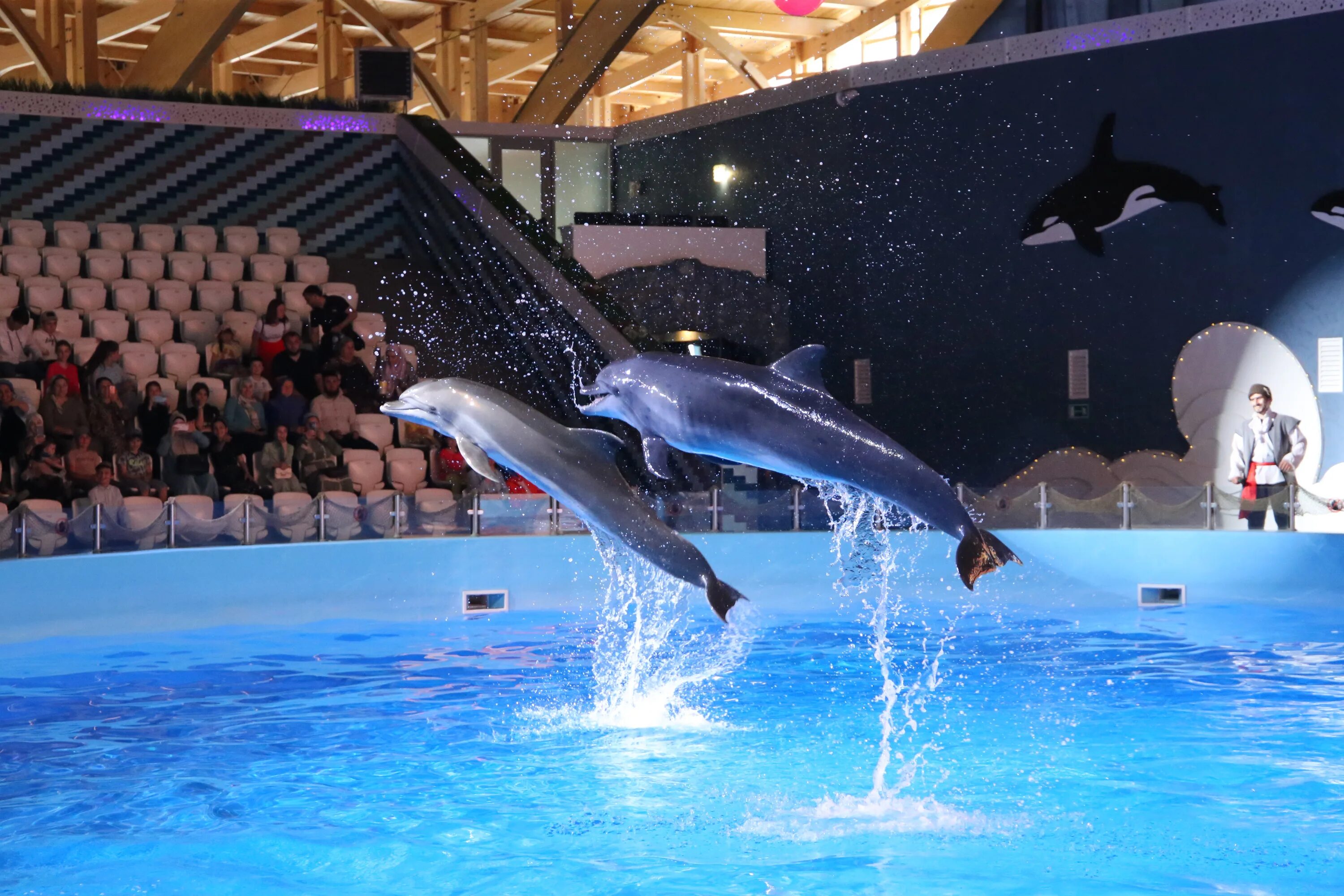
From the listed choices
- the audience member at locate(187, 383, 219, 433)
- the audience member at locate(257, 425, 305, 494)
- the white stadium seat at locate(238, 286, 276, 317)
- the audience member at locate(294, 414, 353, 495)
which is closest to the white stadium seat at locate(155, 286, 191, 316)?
the white stadium seat at locate(238, 286, 276, 317)

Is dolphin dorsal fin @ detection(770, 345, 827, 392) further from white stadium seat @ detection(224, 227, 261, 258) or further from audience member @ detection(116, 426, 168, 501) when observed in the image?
white stadium seat @ detection(224, 227, 261, 258)

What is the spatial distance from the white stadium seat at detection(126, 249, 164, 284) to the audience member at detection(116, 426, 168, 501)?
2.93m

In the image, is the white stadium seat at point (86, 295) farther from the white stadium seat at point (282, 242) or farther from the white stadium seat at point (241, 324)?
the white stadium seat at point (282, 242)

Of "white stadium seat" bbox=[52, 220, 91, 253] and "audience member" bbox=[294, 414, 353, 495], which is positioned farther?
"white stadium seat" bbox=[52, 220, 91, 253]

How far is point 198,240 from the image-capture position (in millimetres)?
13016

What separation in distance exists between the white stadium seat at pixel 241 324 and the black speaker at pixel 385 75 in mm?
3493

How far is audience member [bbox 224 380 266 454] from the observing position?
10.3 metres

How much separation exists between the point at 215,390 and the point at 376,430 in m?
1.24

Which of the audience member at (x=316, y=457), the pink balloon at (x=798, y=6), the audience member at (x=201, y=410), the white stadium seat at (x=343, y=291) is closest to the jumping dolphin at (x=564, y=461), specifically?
the audience member at (x=316, y=457)

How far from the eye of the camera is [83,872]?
4305 millimetres

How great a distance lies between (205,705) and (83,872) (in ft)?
7.81

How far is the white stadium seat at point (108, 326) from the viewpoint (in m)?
11.4

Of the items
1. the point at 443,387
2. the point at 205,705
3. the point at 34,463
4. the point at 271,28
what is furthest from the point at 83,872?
the point at 271,28

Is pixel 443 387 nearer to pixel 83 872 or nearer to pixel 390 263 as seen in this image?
pixel 83 872
